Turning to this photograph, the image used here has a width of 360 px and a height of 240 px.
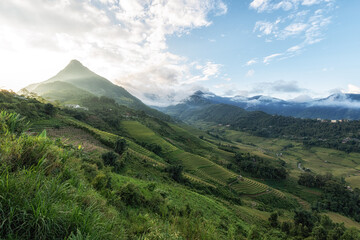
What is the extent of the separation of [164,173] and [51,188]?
111 ft

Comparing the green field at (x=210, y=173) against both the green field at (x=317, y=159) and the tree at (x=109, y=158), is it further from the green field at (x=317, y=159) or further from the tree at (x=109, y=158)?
the green field at (x=317, y=159)

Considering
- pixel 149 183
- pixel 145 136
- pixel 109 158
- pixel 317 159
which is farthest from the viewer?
pixel 317 159

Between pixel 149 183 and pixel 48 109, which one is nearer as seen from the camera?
pixel 149 183

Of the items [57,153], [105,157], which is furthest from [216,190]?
[57,153]

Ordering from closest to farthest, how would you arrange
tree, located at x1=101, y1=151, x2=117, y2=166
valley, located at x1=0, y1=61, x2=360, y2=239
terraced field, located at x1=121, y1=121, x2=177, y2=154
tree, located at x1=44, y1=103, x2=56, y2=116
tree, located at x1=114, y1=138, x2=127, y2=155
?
valley, located at x1=0, y1=61, x2=360, y2=239
tree, located at x1=101, y1=151, x2=117, y2=166
tree, located at x1=114, y1=138, x2=127, y2=155
tree, located at x1=44, y1=103, x2=56, y2=116
terraced field, located at x1=121, y1=121, x2=177, y2=154

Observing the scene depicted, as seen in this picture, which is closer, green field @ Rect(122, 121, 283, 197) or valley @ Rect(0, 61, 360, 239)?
valley @ Rect(0, 61, 360, 239)

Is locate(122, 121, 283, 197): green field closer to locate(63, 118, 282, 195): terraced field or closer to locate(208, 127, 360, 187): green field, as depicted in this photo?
locate(63, 118, 282, 195): terraced field

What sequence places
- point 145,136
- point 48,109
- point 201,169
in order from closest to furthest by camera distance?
point 48,109, point 201,169, point 145,136

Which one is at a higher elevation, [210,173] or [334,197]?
[210,173]

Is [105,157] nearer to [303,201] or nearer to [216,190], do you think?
[216,190]

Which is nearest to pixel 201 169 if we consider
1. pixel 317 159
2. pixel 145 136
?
pixel 145 136

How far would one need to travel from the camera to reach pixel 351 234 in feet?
75.3

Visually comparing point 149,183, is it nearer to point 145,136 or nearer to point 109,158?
point 109,158

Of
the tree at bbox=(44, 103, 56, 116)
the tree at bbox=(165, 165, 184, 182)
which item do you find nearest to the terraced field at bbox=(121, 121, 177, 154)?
the tree at bbox=(165, 165, 184, 182)
